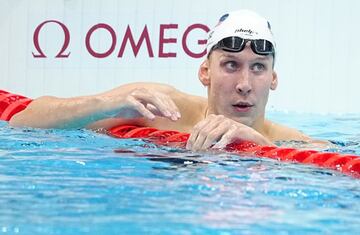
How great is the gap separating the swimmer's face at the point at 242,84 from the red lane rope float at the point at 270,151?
0.26 m

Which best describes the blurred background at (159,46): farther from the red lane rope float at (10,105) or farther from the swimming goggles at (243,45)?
the swimming goggles at (243,45)

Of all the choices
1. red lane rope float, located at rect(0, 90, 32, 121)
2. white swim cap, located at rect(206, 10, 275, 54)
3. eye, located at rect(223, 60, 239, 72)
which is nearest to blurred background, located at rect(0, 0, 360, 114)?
red lane rope float, located at rect(0, 90, 32, 121)

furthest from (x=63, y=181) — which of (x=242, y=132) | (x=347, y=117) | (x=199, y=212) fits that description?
(x=347, y=117)

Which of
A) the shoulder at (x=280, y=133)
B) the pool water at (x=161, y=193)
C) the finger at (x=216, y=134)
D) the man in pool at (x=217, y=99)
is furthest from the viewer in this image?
the shoulder at (x=280, y=133)

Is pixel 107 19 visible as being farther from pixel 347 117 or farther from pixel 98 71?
pixel 347 117

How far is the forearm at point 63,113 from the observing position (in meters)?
3.52

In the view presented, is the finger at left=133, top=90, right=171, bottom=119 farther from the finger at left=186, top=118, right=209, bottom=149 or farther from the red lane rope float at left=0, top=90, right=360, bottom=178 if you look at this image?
the red lane rope float at left=0, top=90, right=360, bottom=178

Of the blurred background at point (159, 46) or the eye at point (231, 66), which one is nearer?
the eye at point (231, 66)

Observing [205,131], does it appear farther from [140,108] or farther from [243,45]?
[243,45]

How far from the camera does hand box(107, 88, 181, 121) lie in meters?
3.12

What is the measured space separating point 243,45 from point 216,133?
70 centimetres

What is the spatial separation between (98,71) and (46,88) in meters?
0.53

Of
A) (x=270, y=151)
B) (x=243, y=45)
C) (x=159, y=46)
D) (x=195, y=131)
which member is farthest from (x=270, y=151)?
(x=159, y=46)

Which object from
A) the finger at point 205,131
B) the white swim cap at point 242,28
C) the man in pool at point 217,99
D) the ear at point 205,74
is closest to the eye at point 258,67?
the man in pool at point 217,99
